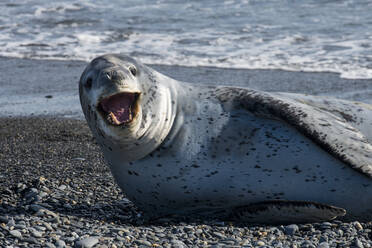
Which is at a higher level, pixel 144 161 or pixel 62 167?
pixel 144 161

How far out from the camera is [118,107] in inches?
146

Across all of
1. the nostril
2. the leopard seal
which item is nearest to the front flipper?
the leopard seal

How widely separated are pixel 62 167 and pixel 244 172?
2.16m

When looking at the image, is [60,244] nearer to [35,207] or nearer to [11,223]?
[11,223]

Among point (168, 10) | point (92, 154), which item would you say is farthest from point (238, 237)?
point (168, 10)

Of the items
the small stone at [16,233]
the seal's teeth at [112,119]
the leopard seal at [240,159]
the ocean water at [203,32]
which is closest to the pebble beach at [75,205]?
the small stone at [16,233]

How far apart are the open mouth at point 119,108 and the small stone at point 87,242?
0.65 m

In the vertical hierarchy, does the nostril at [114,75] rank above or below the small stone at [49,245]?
above

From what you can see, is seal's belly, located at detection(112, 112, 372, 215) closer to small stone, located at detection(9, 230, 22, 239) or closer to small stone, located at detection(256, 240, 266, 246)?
small stone, located at detection(256, 240, 266, 246)

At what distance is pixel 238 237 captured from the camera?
3818 millimetres

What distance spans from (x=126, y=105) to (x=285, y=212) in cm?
121

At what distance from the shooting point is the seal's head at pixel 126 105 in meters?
3.63

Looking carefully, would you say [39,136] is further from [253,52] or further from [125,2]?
[125,2]

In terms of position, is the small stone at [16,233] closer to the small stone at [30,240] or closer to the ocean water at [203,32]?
the small stone at [30,240]
